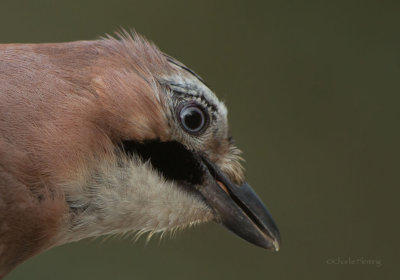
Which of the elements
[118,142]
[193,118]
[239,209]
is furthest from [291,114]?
[118,142]

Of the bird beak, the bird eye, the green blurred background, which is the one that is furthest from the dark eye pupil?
the green blurred background

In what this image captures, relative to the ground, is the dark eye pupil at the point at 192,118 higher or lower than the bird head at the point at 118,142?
higher

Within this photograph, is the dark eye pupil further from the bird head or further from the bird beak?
the bird beak

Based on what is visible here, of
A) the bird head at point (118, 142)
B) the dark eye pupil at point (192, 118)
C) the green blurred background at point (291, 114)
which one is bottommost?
the bird head at point (118, 142)

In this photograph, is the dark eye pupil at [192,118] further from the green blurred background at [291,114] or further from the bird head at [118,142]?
the green blurred background at [291,114]

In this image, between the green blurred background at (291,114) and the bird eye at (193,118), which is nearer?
the bird eye at (193,118)

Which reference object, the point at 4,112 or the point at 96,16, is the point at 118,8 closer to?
the point at 96,16

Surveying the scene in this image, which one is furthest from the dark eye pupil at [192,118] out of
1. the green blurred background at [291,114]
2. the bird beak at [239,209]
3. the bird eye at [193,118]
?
the green blurred background at [291,114]
